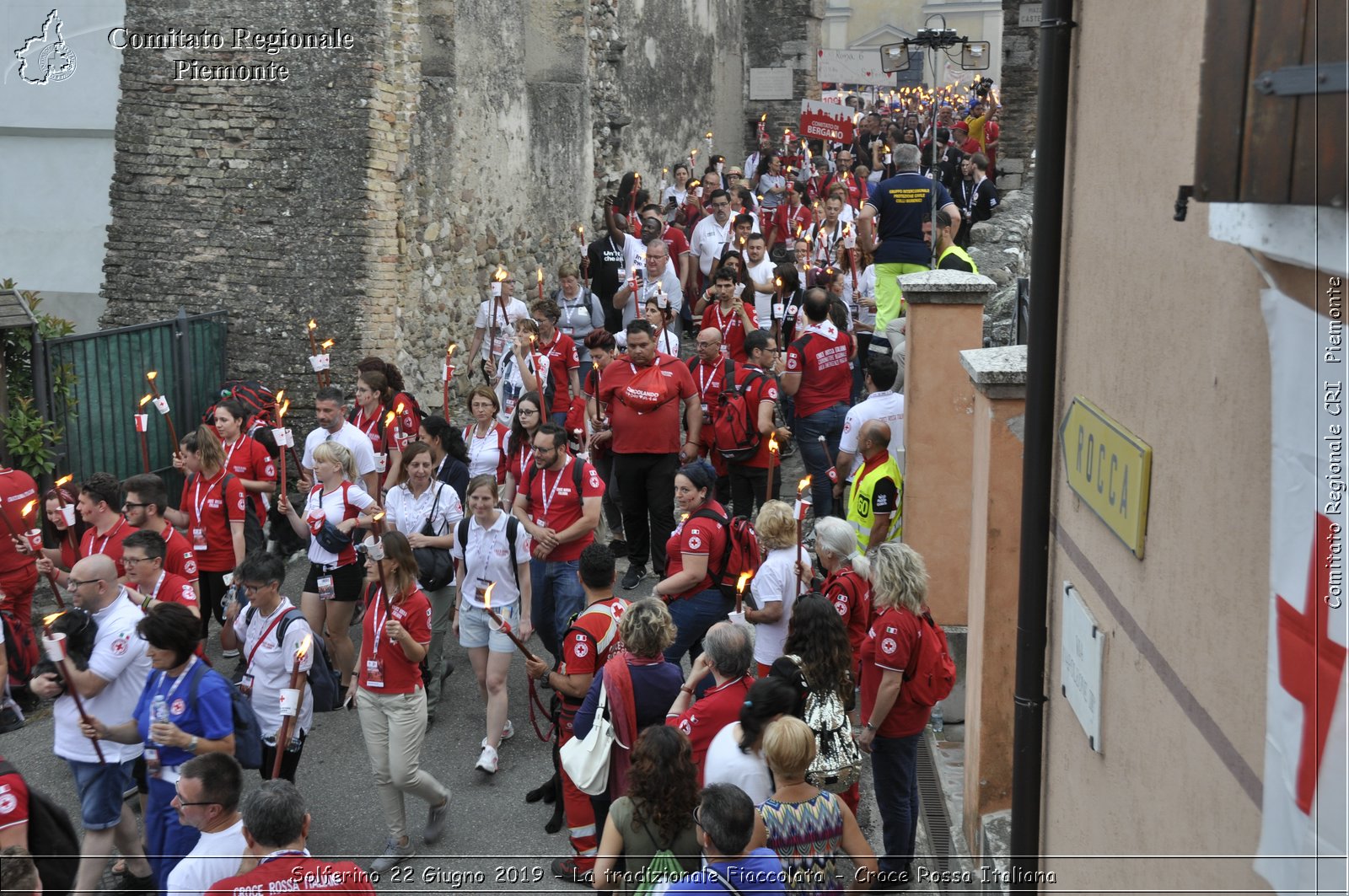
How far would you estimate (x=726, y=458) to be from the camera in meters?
10.0

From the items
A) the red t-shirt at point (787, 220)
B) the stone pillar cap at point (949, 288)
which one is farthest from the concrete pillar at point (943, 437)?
the red t-shirt at point (787, 220)

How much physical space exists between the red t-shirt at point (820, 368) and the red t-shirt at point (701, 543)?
10.2ft

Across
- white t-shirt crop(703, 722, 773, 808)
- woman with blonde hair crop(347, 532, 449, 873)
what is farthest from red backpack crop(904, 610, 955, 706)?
woman with blonde hair crop(347, 532, 449, 873)

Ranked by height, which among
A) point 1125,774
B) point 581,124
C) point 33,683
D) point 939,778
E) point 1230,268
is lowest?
point 939,778

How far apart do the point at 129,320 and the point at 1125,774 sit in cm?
1133

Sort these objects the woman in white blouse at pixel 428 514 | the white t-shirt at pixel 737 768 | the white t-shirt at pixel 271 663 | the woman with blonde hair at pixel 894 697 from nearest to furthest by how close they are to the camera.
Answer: the white t-shirt at pixel 737 768, the woman with blonde hair at pixel 894 697, the white t-shirt at pixel 271 663, the woman in white blouse at pixel 428 514

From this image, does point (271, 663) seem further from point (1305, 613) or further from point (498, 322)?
point (498, 322)

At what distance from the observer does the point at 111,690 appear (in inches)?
248

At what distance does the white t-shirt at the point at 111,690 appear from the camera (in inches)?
244

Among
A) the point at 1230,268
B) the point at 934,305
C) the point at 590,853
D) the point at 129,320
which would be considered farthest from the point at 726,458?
the point at 1230,268

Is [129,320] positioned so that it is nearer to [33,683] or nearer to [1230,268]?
[33,683]

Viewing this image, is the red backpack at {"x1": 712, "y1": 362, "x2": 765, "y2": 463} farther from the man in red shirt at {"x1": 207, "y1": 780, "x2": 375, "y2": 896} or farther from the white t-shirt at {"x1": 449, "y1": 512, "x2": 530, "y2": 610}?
the man in red shirt at {"x1": 207, "y1": 780, "x2": 375, "y2": 896}

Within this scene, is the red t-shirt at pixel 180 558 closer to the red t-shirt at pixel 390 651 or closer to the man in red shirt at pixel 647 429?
the red t-shirt at pixel 390 651

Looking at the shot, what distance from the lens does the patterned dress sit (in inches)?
185
